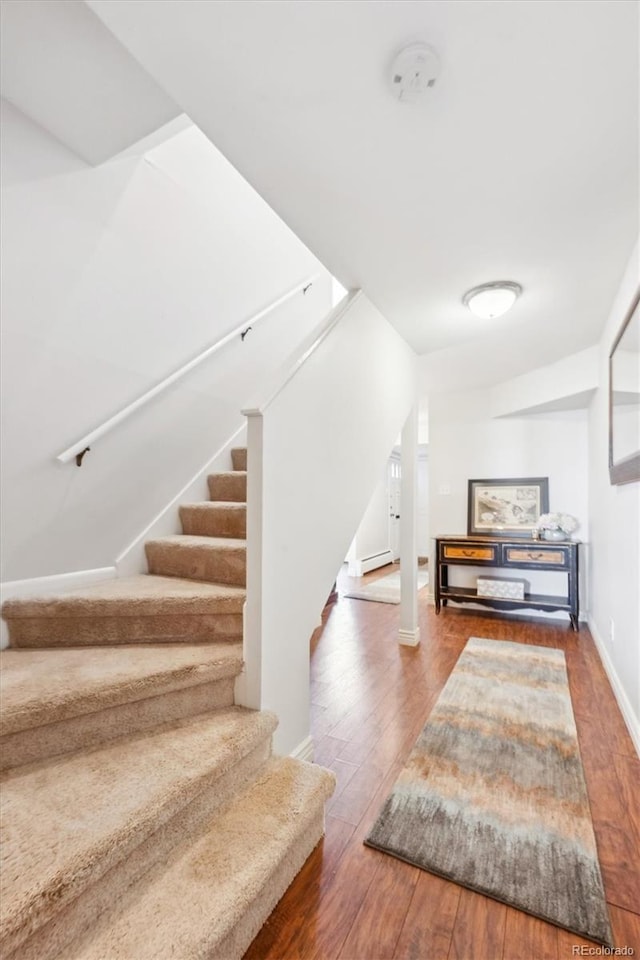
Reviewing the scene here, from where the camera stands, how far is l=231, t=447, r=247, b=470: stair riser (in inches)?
115

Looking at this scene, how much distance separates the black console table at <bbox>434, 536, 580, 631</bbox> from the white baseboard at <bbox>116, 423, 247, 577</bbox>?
252 cm

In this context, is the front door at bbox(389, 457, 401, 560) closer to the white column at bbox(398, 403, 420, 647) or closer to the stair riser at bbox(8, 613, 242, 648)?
the white column at bbox(398, 403, 420, 647)

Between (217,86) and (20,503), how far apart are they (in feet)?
5.35

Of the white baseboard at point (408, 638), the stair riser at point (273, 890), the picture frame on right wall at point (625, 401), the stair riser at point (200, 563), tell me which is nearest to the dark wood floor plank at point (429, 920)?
the stair riser at point (273, 890)

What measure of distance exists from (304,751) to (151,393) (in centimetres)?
178

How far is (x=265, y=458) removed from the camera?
153 cm

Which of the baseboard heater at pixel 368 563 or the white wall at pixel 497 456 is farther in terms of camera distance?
the baseboard heater at pixel 368 563

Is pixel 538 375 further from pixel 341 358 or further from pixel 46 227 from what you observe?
pixel 46 227

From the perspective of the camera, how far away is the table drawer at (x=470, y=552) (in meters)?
4.06

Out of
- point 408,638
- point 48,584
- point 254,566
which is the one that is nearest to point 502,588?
point 408,638

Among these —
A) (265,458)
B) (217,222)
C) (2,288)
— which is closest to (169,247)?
(217,222)

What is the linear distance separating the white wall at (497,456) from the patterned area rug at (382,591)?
0.78m

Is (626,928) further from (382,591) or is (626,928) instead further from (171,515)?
(382,591)

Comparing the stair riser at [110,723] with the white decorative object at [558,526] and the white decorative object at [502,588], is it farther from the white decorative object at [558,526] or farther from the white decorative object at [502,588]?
the white decorative object at [558,526]
